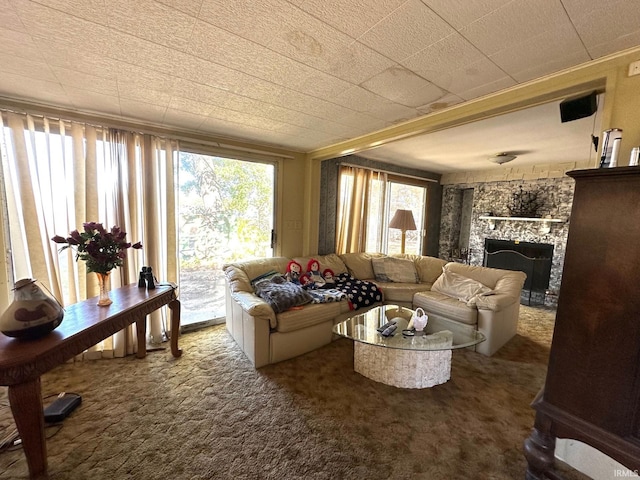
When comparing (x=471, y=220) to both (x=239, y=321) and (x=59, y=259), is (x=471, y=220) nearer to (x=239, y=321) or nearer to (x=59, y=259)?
(x=239, y=321)

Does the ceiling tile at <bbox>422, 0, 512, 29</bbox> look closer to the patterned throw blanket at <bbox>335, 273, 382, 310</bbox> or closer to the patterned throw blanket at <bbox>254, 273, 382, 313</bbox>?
the patterned throw blanket at <bbox>254, 273, 382, 313</bbox>

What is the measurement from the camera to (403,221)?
4316 millimetres

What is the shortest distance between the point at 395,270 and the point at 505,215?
2700 millimetres

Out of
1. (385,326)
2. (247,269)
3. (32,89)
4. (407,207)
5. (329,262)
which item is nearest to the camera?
(32,89)

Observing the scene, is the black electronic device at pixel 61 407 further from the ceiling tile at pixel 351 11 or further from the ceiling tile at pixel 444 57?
the ceiling tile at pixel 444 57

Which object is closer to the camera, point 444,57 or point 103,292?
point 444,57

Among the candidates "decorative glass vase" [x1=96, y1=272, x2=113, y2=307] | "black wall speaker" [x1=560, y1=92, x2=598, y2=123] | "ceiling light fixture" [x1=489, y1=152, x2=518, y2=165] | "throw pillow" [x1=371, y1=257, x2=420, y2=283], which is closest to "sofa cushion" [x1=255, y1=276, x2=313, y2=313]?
"decorative glass vase" [x1=96, y1=272, x2=113, y2=307]

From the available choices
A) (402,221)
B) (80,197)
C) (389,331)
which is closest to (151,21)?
(80,197)

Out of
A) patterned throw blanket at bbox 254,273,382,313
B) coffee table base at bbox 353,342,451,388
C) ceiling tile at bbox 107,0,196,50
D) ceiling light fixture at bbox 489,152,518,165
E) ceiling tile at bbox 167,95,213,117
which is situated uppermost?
ceiling light fixture at bbox 489,152,518,165

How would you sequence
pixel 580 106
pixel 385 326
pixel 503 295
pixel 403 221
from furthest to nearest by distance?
1. pixel 403 221
2. pixel 503 295
3. pixel 385 326
4. pixel 580 106

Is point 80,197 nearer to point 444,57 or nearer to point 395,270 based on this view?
point 444,57

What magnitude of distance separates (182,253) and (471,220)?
5.31m

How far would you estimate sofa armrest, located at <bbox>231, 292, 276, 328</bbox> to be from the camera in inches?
90.6

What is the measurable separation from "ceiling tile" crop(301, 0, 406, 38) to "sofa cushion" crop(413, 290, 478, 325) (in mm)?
2683
